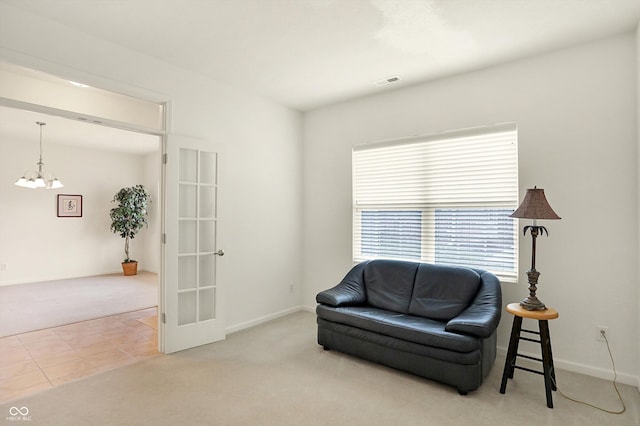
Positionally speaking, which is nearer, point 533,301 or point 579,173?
point 533,301

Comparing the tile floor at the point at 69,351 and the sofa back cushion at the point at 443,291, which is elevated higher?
the sofa back cushion at the point at 443,291

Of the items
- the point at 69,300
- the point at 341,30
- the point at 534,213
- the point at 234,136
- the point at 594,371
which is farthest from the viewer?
the point at 69,300

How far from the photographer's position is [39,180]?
642cm

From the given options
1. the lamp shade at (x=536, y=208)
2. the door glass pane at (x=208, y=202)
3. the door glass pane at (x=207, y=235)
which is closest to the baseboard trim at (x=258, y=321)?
the door glass pane at (x=207, y=235)

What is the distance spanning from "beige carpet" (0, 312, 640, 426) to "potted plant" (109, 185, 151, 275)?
5.15 meters

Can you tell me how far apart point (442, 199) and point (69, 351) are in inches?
162

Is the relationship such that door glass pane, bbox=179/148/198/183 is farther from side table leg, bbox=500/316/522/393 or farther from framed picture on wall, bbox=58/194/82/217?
framed picture on wall, bbox=58/194/82/217

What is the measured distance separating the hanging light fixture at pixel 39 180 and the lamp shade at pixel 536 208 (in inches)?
303

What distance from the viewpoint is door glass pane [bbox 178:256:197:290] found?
11.8ft

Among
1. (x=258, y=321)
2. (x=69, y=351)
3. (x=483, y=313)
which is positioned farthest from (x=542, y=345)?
(x=69, y=351)

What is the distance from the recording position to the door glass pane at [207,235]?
377 centimetres

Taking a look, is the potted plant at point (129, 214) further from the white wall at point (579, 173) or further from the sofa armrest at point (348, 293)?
the white wall at point (579, 173)

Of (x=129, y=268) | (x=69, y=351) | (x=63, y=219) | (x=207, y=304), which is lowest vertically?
(x=69, y=351)

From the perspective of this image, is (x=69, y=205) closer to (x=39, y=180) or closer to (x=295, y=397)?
(x=39, y=180)
